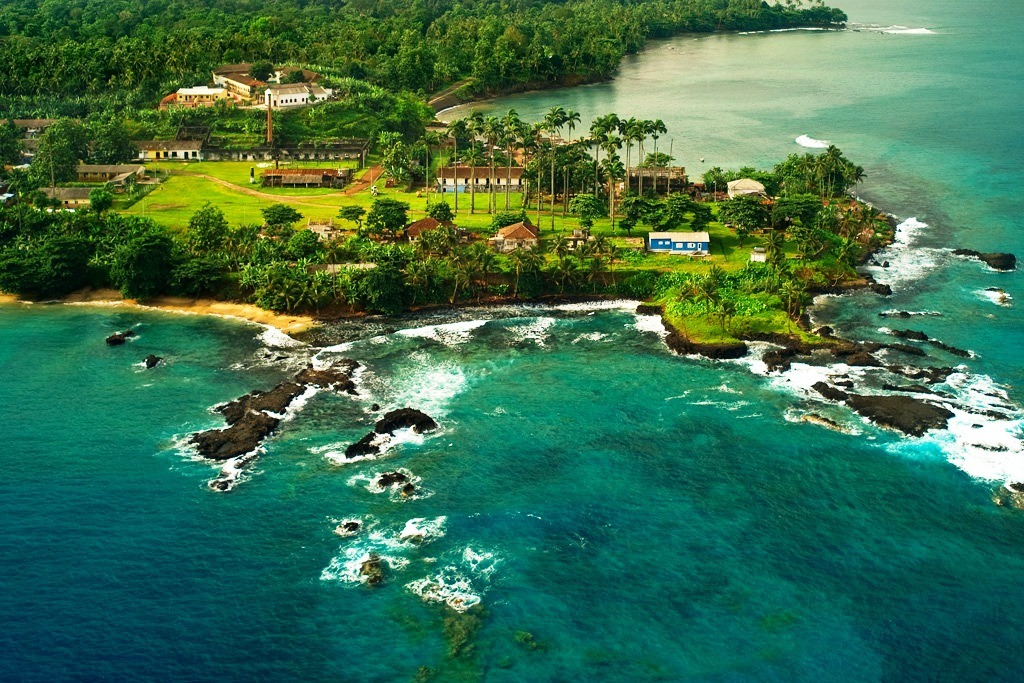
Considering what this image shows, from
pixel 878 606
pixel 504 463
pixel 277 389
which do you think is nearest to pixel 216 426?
pixel 277 389

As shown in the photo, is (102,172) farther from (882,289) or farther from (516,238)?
(882,289)

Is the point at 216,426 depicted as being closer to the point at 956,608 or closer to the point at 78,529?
the point at 78,529

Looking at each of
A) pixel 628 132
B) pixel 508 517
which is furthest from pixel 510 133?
pixel 508 517

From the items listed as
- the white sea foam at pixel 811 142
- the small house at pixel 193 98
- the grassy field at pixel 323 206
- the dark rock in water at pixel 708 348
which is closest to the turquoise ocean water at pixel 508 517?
the dark rock in water at pixel 708 348

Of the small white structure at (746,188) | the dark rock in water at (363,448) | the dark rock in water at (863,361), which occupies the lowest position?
the dark rock in water at (363,448)

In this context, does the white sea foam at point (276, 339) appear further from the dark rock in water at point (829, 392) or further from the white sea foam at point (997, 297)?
the white sea foam at point (997, 297)

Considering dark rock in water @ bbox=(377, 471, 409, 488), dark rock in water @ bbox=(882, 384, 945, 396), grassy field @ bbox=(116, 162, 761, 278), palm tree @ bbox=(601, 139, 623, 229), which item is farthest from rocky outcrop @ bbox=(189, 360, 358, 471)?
palm tree @ bbox=(601, 139, 623, 229)
